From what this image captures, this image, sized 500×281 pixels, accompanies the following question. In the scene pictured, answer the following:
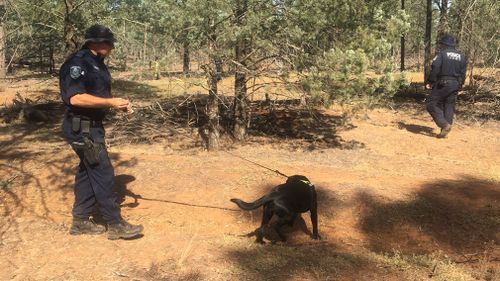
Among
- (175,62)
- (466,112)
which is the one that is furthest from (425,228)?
(466,112)

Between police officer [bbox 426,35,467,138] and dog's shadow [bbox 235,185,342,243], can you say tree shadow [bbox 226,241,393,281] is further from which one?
police officer [bbox 426,35,467,138]

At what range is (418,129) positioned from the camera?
10742 millimetres

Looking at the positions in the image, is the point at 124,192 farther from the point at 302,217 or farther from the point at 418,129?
the point at 418,129

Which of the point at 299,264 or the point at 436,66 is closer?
the point at 299,264

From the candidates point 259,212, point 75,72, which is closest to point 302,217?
point 259,212

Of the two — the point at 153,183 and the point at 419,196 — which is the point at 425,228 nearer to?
the point at 419,196

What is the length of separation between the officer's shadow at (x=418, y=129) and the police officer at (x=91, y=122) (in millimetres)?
7802

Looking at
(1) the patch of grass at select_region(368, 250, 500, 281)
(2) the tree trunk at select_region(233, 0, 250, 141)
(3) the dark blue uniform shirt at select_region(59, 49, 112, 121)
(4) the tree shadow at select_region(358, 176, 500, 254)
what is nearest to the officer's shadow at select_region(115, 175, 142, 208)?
(3) the dark blue uniform shirt at select_region(59, 49, 112, 121)

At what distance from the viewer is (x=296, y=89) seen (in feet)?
25.8

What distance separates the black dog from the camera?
4.82 metres

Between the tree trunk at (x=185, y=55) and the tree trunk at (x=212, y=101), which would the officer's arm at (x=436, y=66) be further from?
the tree trunk at (x=185, y=55)

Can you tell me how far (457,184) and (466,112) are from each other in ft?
21.5

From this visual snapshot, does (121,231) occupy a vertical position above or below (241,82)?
below

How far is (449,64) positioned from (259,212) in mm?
6189
